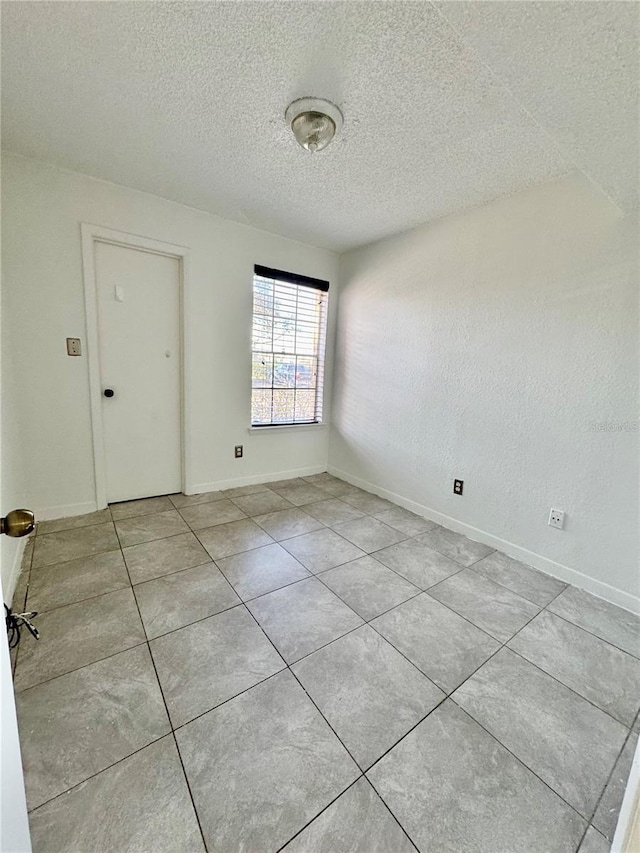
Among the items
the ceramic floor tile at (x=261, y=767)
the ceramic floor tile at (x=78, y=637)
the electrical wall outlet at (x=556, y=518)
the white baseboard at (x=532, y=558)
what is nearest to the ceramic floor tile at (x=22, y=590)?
the ceramic floor tile at (x=78, y=637)

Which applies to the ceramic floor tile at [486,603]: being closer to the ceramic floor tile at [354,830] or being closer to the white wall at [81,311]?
the ceramic floor tile at [354,830]

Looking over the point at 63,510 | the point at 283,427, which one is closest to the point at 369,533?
the point at 283,427

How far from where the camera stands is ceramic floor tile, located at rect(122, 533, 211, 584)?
1953 mm

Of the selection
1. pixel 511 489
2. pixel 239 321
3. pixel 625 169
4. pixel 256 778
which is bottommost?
pixel 256 778

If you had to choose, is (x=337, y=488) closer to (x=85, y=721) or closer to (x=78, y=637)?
(x=78, y=637)

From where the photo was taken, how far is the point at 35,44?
1328 mm

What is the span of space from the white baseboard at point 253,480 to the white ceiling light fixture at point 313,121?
265cm

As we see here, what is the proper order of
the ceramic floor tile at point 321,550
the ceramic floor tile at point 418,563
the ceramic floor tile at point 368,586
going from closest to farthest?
the ceramic floor tile at point 368,586
the ceramic floor tile at point 418,563
the ceramic floor tile at point 321,550

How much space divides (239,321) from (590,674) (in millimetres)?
3212

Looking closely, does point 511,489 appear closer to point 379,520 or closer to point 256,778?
point 379,520

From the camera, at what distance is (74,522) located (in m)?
2.46

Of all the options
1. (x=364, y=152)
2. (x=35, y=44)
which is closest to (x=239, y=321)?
(x=364, y=152)

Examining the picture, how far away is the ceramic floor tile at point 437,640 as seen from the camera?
141 centimetres

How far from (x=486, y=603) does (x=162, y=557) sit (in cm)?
191
